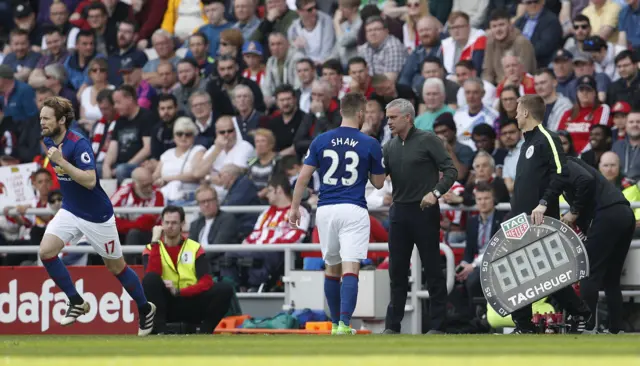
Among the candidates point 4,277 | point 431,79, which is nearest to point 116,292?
point 4,277

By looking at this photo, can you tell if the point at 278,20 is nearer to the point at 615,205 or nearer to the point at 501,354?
the point at 615,205

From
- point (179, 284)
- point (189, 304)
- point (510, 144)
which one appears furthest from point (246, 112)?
point (189, 304)

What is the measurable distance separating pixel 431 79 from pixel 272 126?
7.37 ft

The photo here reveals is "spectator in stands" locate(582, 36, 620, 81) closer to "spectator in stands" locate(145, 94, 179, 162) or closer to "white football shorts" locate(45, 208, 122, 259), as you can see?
"spectator in stands" locate(145, 94, 179, 162)

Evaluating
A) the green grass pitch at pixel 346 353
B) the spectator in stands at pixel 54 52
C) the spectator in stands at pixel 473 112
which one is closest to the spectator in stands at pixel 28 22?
the spectator in stands at pixel 54 52

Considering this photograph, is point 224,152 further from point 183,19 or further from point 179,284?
point 183,19

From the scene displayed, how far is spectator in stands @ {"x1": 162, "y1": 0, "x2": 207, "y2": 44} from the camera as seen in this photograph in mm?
21500

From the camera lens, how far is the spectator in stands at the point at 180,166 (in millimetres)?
17172

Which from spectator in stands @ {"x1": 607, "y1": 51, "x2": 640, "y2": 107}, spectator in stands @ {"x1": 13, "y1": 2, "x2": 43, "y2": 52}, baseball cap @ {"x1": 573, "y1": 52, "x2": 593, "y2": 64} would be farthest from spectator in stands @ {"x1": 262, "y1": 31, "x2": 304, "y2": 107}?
spectator in stands @ {"x1": 13, "y1": 2, "x2": 43, "y2": 52}

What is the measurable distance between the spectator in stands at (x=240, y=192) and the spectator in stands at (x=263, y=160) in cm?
17

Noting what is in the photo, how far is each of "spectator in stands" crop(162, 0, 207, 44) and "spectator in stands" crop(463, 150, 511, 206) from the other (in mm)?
7700

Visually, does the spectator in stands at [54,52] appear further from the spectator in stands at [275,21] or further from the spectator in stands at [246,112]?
the spectator in stands at [246,112]

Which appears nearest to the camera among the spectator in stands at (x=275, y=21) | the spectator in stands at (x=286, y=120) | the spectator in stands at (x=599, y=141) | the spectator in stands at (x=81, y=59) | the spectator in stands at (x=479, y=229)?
the spectator in stands at (x=479, y=229)

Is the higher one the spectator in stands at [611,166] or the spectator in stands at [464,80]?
the spectator in stands at [464,80]
